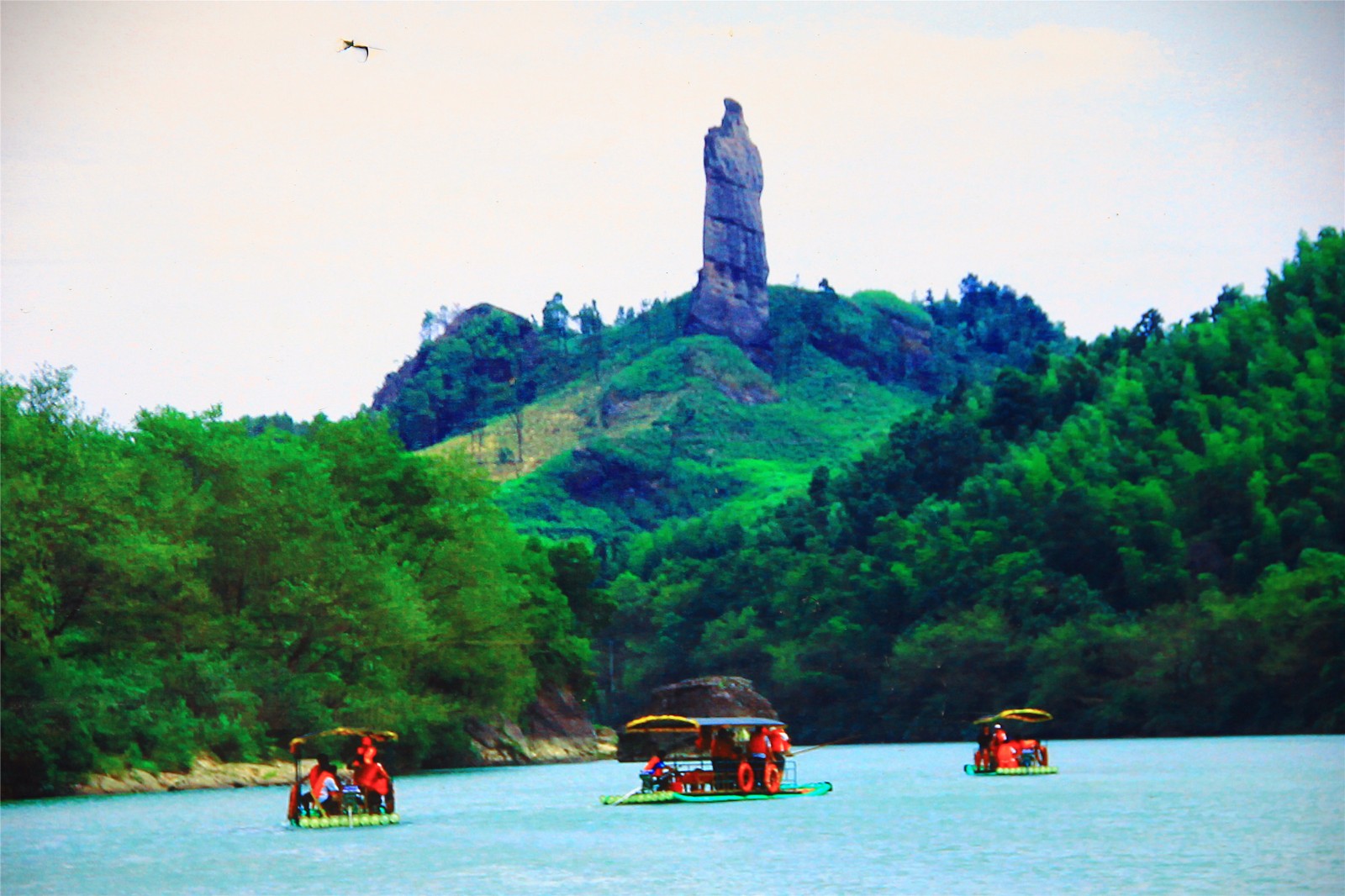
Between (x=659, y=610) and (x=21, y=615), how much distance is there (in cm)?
8596

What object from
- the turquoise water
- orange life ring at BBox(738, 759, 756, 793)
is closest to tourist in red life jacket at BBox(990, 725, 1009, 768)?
the turquoise water

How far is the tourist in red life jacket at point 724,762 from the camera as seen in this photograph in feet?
171

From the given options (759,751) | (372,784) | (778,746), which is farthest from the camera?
(778,746)

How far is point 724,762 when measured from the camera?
51969 millimetres

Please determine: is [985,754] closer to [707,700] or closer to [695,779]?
[695,779]

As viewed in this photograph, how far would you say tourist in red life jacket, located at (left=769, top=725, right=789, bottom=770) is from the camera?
5358cm

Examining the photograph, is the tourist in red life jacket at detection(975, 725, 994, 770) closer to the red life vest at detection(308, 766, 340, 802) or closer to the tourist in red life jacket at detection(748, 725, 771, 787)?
the tourist in red life jacket at detection(748, 725, 771, 787)

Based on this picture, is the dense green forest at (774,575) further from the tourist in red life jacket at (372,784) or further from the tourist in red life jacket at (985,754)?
the tourist in red life jacket at (985,754)

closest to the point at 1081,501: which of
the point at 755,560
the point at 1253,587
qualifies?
the point at 1253,587

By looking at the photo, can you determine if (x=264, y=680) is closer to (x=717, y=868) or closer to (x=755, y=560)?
(x=717, y=868)

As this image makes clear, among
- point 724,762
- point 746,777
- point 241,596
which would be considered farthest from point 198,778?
point 746,777

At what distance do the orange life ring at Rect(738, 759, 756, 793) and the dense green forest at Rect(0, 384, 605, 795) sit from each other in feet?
63.4

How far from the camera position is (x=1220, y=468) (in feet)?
337

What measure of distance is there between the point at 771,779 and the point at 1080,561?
63022 mm
